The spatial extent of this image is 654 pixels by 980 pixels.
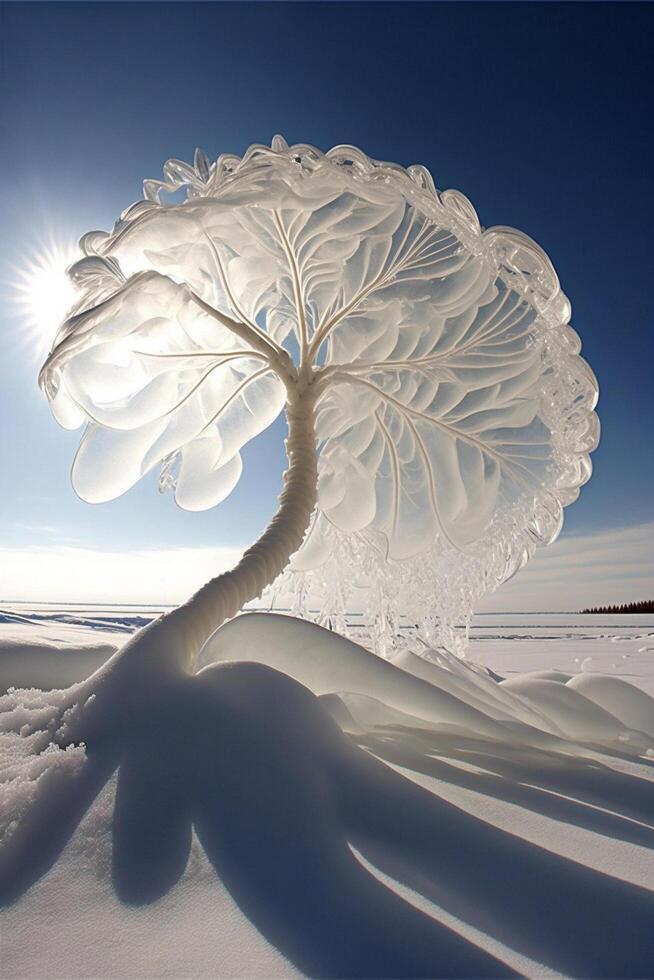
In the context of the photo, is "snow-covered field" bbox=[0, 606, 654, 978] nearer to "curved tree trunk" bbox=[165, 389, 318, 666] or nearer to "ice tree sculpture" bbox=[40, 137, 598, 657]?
"curved tree trunk" bbox=[165, 389, 318, 666]

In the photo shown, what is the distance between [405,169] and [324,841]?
2.26 m

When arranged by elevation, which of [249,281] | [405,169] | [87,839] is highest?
[405,169]

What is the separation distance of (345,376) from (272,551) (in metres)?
0.99

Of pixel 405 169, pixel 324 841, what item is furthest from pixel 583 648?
pixel 324 841

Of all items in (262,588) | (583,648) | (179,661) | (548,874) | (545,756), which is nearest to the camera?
(548,874)

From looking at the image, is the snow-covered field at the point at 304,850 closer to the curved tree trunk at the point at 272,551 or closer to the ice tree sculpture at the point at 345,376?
the curved tree trunk at the point at 272,551

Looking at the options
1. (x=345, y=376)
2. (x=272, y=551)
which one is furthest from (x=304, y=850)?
(x=345, y=376)

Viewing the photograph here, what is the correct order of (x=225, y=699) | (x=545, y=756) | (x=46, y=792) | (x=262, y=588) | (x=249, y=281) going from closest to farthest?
1. (x=46, y=792)
2. (x=225, y=699)
3. (x=545, y=756)
4. (x=262, y=588)
5. (x=249, y=281)

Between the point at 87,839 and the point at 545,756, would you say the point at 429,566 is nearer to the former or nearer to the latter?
the point at 545,756

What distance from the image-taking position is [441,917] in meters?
0.86

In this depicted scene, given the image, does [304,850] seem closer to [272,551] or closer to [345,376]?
[272,551]

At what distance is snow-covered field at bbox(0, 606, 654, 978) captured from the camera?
0.80 m

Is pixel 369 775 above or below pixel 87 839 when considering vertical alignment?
above

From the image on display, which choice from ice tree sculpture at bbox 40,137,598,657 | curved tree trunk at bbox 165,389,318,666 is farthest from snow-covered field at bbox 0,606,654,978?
ice tree sculpture at bbox 40,137,598,657
